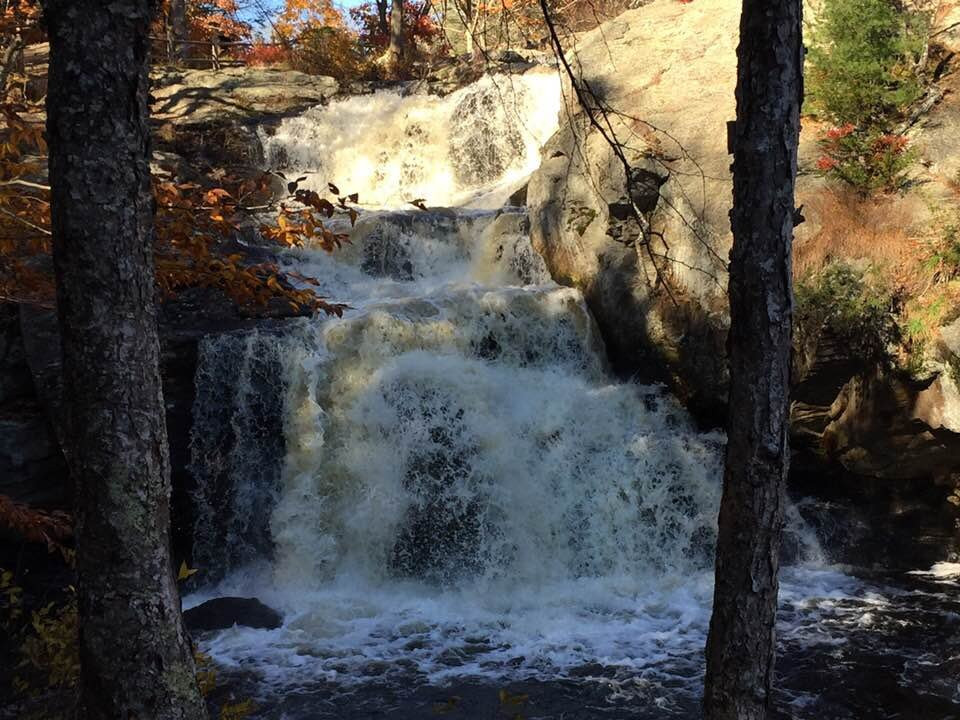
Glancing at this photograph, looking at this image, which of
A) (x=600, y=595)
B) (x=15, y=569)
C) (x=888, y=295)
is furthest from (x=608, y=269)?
(x=15, y=569)

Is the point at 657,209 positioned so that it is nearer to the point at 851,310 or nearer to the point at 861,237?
the point at 861,237

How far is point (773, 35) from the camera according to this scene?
2.66 m

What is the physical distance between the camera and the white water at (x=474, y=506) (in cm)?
689

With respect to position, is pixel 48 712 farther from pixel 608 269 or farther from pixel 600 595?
pixel 608 269

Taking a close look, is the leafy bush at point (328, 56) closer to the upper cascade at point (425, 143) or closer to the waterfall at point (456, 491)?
the upper cascade at point (425, 143)

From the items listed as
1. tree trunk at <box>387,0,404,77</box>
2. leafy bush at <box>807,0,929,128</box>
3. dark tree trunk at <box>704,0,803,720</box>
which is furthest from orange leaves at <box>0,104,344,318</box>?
tree trunk at <box>387,0,404,77</box>

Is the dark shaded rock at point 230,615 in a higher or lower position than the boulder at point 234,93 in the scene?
lower

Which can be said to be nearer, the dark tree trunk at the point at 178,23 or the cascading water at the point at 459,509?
the cascading water at the point at 459,509

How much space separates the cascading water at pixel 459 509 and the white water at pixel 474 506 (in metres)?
0.02

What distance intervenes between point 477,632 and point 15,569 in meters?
4.95

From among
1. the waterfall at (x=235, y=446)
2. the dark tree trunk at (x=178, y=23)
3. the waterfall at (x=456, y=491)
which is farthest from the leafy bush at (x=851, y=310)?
the dark tree trunk at (x=178, y=23)

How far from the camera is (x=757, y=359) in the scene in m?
2.84

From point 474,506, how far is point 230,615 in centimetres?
252

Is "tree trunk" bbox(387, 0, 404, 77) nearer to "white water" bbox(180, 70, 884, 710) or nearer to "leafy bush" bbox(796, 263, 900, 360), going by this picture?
"white water" bbox(180, 70, 884, 710)
